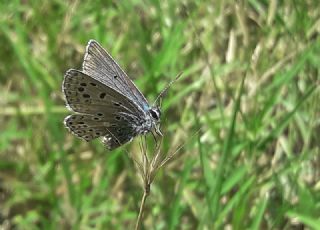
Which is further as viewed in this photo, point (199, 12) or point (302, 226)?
point (199, 12)

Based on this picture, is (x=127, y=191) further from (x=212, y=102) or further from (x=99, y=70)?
(x=99, y=70)

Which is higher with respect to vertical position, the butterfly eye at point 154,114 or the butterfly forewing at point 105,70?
the butterfly forewing at point 105,70

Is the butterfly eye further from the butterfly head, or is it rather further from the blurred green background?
the blurred green background

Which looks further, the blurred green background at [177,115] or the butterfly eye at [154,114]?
the blurred green background at [177,115]

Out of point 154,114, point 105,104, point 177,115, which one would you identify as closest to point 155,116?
point 154,114

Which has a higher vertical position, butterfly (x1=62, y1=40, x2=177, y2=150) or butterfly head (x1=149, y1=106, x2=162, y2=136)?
butterfly (x1=62, y1=40, x2=177, y2=150)

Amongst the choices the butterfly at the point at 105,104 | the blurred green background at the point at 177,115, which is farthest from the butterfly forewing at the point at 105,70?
the blurred green background at the point at 177,115

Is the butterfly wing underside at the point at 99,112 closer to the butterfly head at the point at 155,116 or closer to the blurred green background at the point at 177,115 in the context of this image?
the butterfly head at the point at 155,116

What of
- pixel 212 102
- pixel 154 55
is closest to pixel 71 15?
pixel 154 55

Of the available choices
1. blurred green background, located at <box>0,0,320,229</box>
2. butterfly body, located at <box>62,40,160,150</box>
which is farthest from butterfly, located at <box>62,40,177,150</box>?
blurred green background, located at <box>0,0,320,229</box>
